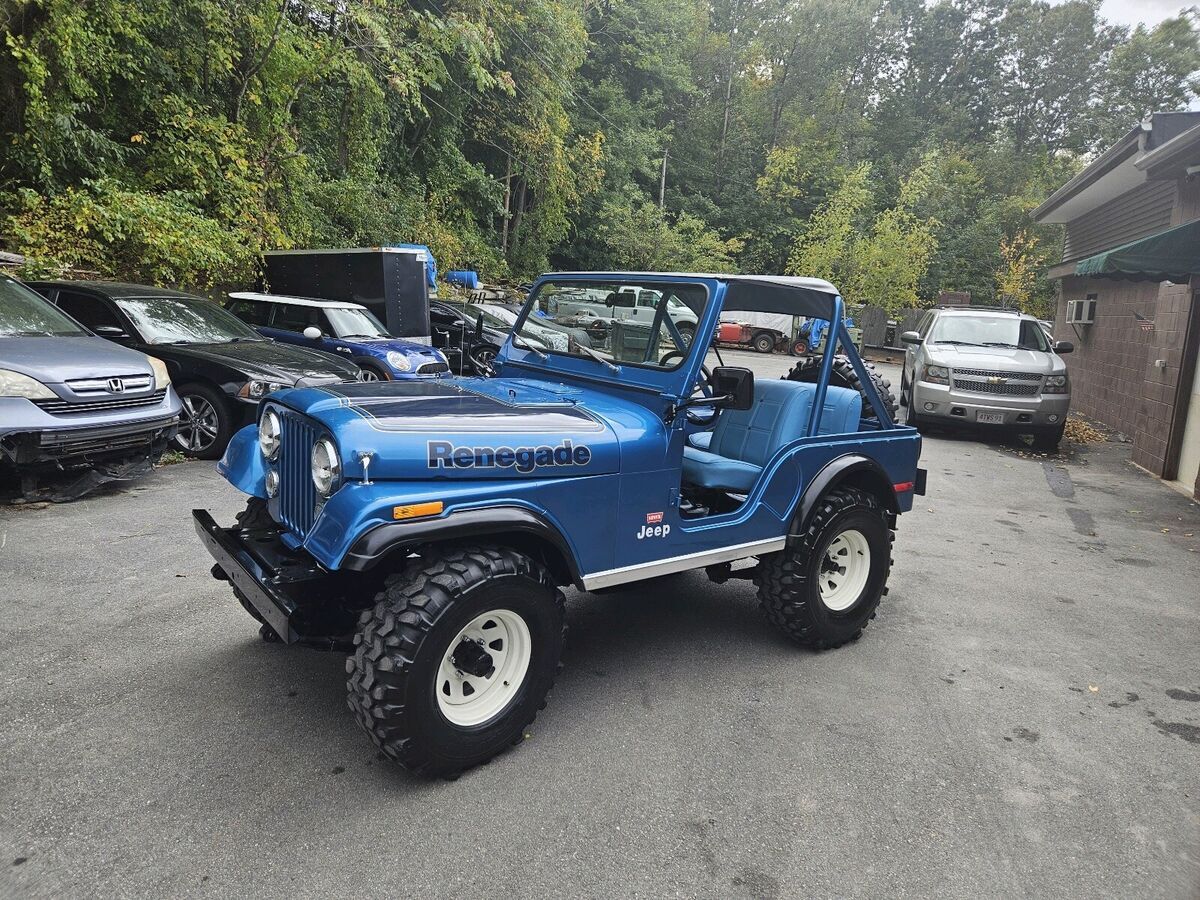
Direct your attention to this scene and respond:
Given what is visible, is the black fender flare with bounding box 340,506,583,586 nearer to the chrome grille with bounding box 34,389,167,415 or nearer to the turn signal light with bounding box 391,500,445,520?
the turn signal light with bounding box 391,500,445,520

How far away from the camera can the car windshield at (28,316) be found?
6453mm

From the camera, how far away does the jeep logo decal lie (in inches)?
112

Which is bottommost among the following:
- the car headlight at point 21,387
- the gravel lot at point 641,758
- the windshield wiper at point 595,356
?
the gravel lot at point 641,758

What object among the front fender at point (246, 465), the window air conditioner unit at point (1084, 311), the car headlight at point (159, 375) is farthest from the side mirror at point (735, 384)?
the window air conditioner unit at point (1084, 311)

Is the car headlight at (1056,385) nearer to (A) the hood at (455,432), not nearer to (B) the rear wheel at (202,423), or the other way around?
(A) the hood at (455,432)

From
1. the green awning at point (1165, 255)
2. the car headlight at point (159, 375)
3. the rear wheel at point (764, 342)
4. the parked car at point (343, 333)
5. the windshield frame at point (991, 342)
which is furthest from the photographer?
the rear wheel at point (764, 342)

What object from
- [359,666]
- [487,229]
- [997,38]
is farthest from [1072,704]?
[997,38]

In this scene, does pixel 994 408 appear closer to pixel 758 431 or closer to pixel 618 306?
pixel 758 431

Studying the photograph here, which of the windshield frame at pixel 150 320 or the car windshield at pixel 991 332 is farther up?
the car windshield at pixel 991 332

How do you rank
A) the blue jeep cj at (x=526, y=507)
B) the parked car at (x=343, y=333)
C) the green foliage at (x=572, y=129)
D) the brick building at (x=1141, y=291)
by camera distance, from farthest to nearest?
the green foliage at (x=572, y=129), the parked car at (x=343, y=333), the brick building at (x=1141, y=291), the blue jeep cj at (x=526, y=507)

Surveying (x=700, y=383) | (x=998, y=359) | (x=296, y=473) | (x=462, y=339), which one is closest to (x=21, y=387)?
(x=296, y=473)

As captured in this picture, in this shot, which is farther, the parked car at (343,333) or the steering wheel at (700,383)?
the parked car at (343,333)

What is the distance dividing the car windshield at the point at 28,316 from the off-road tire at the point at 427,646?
5.53 meters

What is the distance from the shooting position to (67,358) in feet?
19.9
